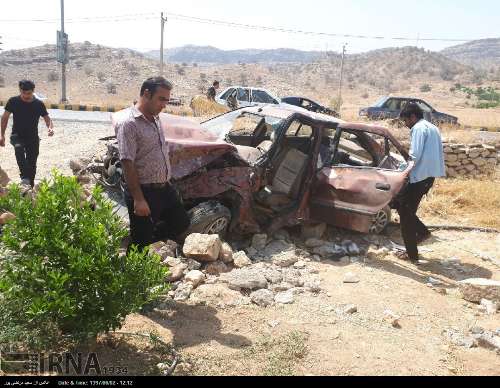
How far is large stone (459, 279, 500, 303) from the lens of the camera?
4973 millimetres

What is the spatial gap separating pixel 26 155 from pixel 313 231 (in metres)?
3.99

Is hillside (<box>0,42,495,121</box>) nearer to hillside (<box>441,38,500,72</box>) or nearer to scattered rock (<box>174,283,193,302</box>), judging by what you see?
scattered rock (<box>174,283,193,302</box>)

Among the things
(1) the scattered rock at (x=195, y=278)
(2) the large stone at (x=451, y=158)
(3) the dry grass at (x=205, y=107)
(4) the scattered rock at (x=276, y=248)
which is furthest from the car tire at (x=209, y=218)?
(3) the dry grass at (x=205, y=107)

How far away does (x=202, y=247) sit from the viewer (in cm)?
504

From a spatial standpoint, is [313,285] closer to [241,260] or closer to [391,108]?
[241,260]

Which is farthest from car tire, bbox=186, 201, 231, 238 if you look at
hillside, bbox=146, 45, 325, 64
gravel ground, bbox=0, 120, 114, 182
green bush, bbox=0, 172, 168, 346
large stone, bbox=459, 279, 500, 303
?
hillside, bbox=146, 45, 325, 64

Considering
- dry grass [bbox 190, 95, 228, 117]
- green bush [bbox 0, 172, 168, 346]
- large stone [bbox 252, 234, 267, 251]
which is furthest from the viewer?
dry grass [bbox 190, 95, 228, 117]

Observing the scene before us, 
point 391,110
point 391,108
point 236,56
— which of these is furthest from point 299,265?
point 236,56

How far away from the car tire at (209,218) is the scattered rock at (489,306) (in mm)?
2716

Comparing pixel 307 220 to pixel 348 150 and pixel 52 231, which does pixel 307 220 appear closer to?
pixel 348 150

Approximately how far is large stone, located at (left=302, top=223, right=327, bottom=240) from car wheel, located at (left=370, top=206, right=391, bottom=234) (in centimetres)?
75

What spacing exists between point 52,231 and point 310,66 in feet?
227

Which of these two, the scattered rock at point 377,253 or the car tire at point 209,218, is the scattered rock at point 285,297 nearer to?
the car tire at point 209,218

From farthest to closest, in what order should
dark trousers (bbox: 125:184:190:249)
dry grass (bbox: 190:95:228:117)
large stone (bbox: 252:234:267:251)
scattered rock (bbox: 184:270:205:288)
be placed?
dry grass (bbox: 190:95:228:117) → large stone (bbox: 252:234:267:251) → scattered rock (bbox: 184:270:205:288) → dark trousers (bbox: 125:184:190:249)
